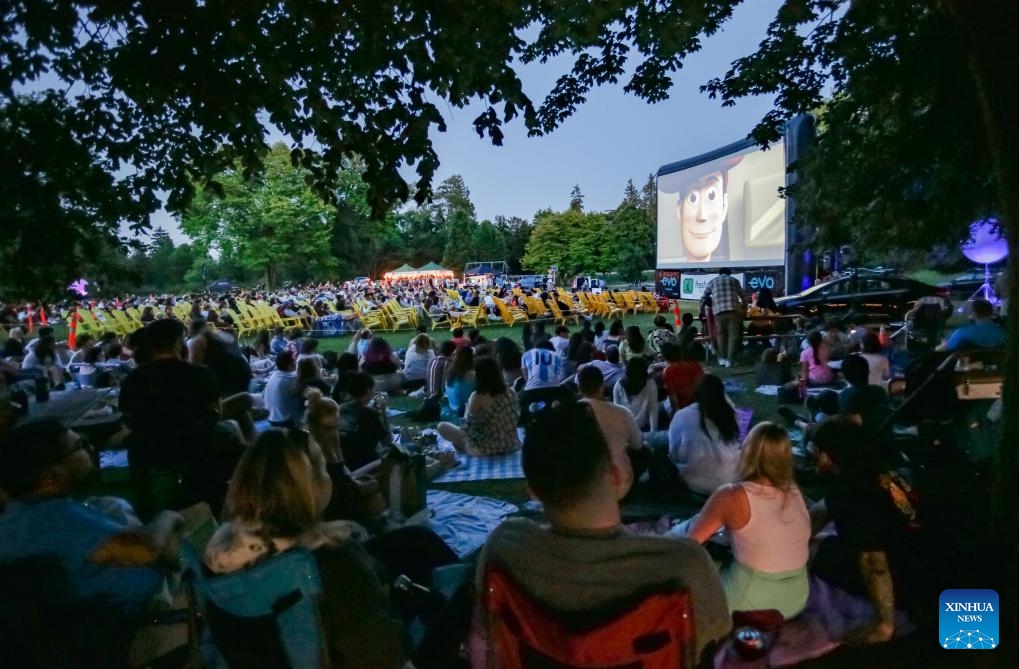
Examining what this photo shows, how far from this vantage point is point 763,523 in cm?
256

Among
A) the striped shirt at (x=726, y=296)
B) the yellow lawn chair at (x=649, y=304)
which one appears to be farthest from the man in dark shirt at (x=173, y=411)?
the yellow lawn chair at (x=649, y=304)

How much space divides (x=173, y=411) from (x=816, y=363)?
305 inches

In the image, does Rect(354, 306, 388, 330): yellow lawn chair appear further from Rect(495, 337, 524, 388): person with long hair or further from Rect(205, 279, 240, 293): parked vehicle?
Rect(205, 279, 240, 293): parked vehicle

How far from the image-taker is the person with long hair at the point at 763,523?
2.56 meters

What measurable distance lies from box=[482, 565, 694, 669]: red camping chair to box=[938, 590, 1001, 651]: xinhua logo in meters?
2.15

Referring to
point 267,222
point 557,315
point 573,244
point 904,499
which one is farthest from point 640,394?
point 573,244

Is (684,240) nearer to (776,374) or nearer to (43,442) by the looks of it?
(776,374)

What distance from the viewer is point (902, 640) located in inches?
115

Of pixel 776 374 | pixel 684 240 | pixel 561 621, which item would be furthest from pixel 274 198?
pixel 561 621

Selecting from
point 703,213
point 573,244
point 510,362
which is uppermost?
point 573,244

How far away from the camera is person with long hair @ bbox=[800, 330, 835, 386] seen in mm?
8758

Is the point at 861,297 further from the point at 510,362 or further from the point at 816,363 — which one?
the point at 510,362

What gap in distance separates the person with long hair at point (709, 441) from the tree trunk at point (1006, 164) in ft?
5.67

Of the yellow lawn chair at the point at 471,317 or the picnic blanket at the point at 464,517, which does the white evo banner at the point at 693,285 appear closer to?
the yellow lawn chair at the point at 471,317
